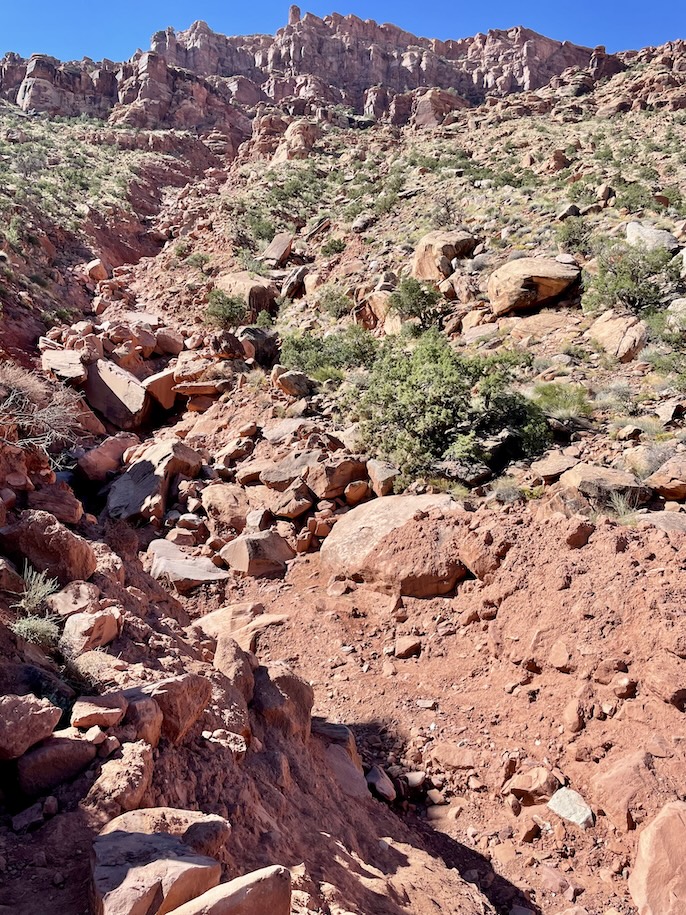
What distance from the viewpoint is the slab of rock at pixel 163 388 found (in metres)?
13.4

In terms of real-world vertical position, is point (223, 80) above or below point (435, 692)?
above

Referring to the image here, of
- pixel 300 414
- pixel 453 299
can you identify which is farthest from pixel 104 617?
pixel 453 299

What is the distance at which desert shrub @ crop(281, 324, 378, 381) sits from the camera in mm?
12570

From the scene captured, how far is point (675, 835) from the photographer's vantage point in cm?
396

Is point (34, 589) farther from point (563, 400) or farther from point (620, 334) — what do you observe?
point (620, 334)

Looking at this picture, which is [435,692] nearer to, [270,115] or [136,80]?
[270,115]

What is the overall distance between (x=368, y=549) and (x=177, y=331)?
11.9 metres

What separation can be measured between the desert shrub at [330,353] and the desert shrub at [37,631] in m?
8.97

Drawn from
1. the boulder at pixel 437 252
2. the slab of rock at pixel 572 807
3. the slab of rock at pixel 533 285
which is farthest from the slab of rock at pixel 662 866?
the boulder at pixel 437 252

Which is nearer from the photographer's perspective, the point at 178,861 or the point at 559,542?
the point at 178,861

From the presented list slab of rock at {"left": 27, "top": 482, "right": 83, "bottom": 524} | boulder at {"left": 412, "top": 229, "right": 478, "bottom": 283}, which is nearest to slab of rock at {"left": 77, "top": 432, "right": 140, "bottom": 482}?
slab of rock at {"left": 27, "top": 482, "right": 83, "bottom": 524}

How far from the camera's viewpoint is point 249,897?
1.97m

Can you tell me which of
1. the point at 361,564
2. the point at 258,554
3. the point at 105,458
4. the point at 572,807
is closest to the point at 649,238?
the point at 361,564

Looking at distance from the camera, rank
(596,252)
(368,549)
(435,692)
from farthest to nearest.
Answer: (596,252), (368,549), (435,692)
